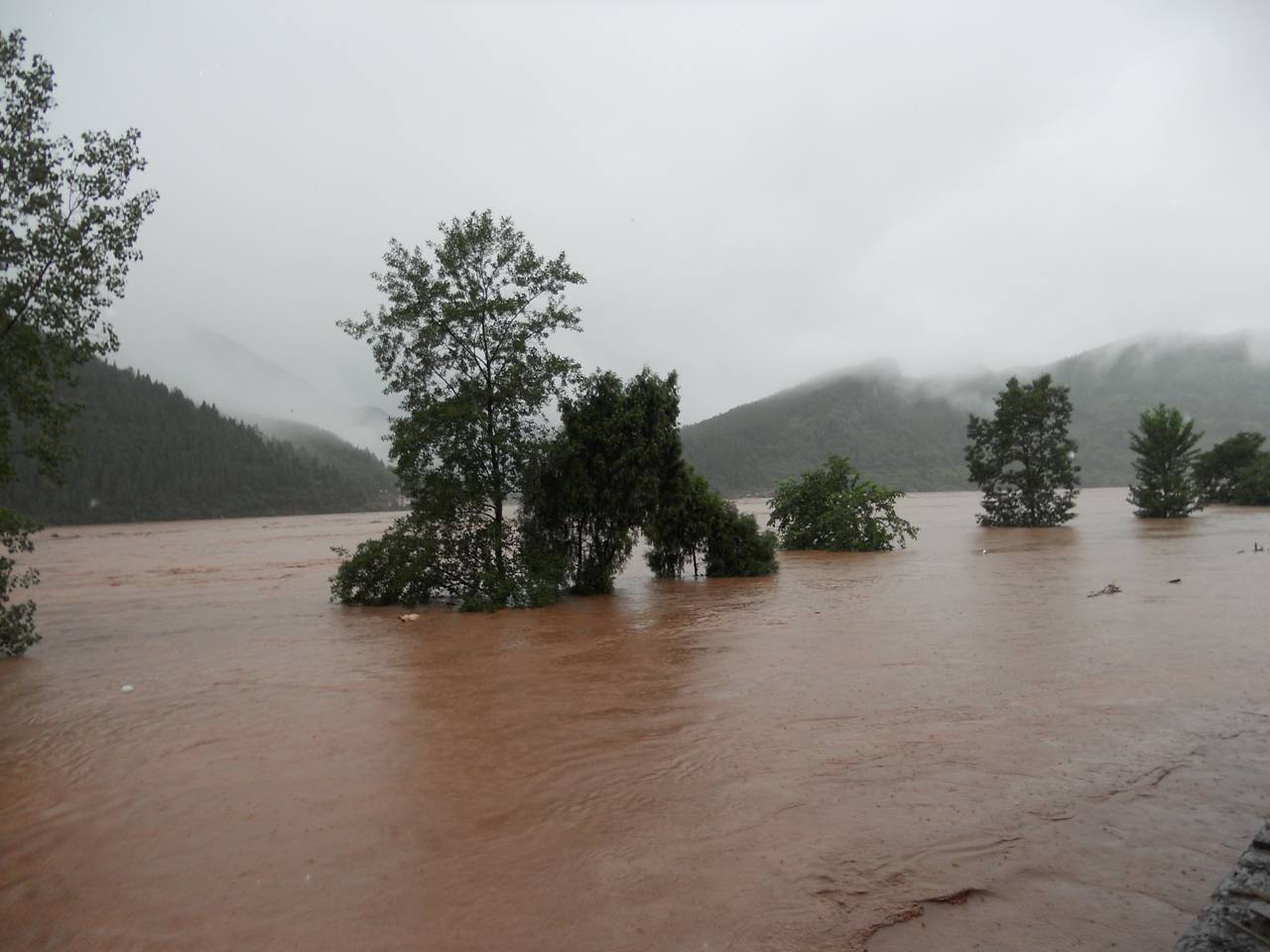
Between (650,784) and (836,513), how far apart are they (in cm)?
2581

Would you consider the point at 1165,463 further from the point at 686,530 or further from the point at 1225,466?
the point at 686,530

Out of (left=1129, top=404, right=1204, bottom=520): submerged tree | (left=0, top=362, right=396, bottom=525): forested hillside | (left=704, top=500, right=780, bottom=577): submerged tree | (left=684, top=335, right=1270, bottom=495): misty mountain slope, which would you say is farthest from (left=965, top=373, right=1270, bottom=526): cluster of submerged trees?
(left=0, top=362, right=396, bottom=525): forested hillside

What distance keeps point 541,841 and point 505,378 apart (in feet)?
45.8

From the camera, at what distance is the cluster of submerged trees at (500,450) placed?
1783 centimetres

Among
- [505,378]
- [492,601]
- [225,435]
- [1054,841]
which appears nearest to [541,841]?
[1054,841]

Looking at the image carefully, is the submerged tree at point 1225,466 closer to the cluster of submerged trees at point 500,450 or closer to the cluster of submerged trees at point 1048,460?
the cluster of submerged trees at point 1048,460

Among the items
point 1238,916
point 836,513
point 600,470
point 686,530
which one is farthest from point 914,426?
point 1238,916

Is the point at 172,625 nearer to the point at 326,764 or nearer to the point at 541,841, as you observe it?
the point at 326,764

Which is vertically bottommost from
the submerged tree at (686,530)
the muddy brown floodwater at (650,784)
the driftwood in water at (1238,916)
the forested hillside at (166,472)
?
the muddy brown floodwater at (650,784)

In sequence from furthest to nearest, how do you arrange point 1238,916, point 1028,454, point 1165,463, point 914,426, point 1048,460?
point 914,426 → point 1165,463 → point 1028,454 → point 1048,460 → point 1238,916

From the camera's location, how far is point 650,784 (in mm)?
6199

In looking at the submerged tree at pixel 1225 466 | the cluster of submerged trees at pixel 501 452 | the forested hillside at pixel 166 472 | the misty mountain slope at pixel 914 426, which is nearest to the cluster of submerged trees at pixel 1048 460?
the submerged tree at pixel 1225 466

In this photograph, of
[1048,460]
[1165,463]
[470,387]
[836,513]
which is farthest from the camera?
[1165,463]

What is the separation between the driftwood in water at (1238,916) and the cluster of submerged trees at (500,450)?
50.3ft
